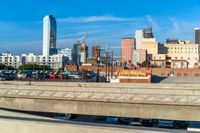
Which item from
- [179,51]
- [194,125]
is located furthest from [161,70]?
[194,125]

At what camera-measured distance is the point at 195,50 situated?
19462 cm

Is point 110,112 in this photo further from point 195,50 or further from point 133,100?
point 195,50

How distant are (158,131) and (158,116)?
62.1 feet

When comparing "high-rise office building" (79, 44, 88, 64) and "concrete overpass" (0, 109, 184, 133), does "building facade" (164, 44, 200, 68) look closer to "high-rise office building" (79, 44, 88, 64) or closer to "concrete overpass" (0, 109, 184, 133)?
"high-rise office building" (79, 44, 88, 64)

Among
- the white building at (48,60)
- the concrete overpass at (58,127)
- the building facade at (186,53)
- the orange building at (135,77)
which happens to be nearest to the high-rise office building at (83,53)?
the white building at (48,60)

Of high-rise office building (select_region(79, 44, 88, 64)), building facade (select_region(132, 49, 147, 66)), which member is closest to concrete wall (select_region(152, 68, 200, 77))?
building facade (select_region(132, 49, 147, 66))

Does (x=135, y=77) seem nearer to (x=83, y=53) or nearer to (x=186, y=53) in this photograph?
(x=83, y=53)

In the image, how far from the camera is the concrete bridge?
922 inches

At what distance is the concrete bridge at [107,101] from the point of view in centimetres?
2342

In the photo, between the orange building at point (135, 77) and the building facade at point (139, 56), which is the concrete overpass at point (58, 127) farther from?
the building facade at point (139, 56)

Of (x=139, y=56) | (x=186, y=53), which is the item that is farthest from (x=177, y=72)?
(x=186, y=53)

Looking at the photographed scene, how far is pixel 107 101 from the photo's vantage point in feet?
81.7

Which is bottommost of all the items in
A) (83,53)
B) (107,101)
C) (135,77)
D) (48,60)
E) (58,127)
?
(107,101)

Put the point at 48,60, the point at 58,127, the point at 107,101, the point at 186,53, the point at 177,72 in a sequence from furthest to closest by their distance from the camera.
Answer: the point at 186,53
the point at 48,60
the point at 177,72
the point at 107,101
the point at 58,127
